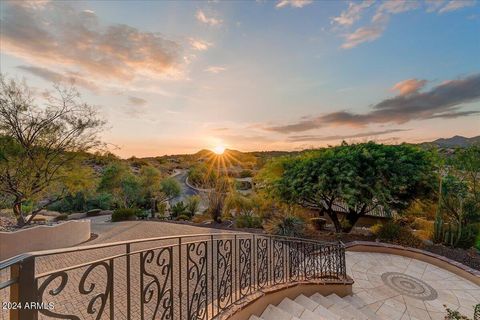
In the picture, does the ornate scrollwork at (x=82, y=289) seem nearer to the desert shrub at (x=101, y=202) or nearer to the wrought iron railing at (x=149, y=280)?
the wrought iron railing at (x=149, y=280)

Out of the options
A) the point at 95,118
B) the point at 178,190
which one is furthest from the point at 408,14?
the point at 178,190

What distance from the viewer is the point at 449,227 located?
31.5ft

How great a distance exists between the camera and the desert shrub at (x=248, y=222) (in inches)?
494

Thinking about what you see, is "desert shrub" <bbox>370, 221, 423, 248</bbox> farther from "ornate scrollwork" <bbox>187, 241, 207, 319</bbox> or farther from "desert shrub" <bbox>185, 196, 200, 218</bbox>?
"desert shrub" <bbox>185, 196, 200, 218</bbox>

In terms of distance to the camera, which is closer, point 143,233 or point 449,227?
point 449,227

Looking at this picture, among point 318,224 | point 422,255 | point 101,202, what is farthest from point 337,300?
point 101,202

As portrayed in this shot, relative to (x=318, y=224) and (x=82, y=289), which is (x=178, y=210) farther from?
(x=82, y=289)

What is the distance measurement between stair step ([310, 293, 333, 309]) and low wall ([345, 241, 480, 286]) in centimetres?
394

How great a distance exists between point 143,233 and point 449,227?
13809 millimetres

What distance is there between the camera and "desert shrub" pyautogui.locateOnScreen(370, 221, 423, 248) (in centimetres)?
923

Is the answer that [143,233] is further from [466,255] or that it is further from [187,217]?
[466,255]

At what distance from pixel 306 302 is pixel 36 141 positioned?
44.1 ft

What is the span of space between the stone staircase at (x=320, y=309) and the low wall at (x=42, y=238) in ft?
26.4

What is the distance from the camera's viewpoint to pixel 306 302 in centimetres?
456
